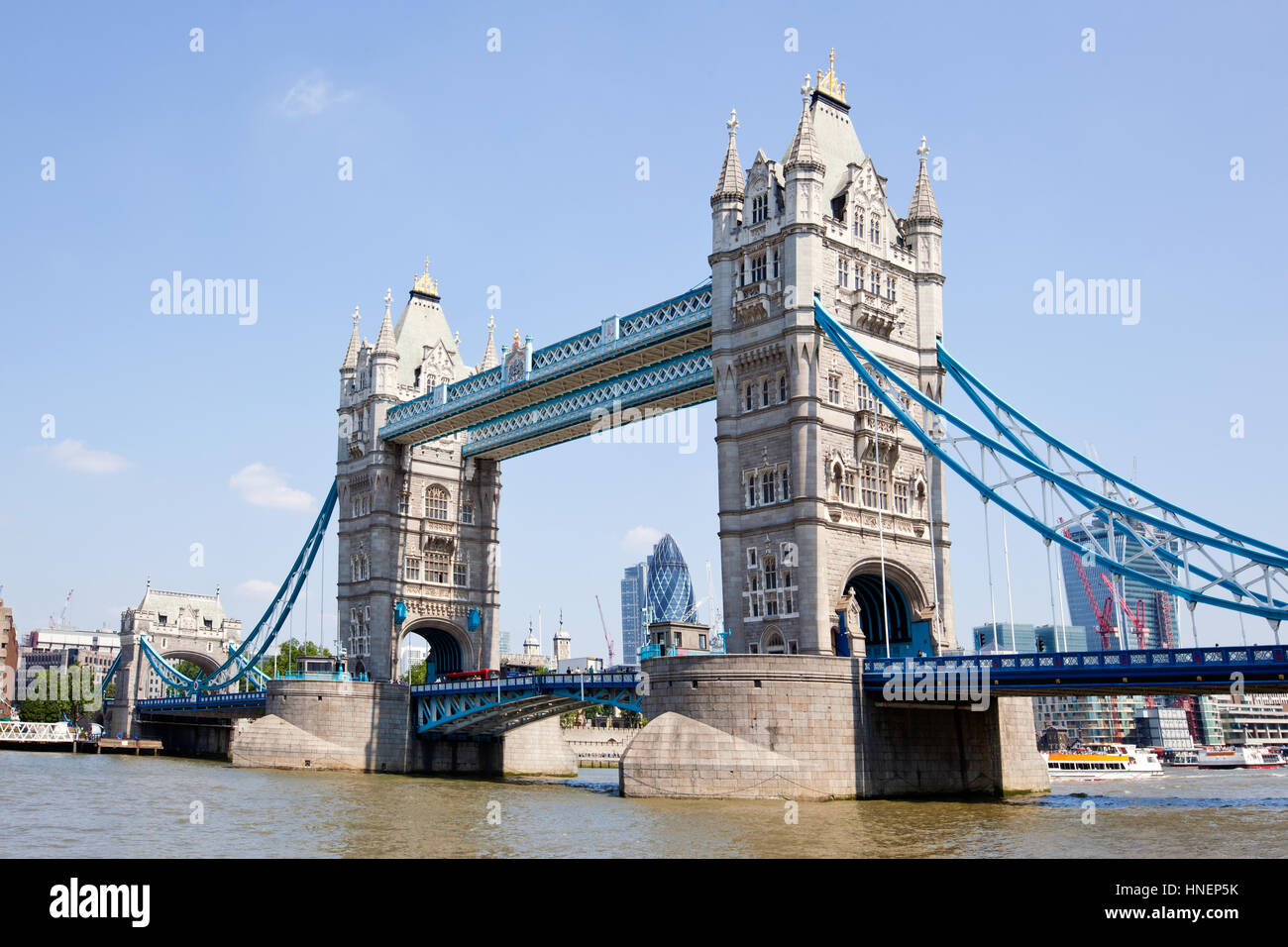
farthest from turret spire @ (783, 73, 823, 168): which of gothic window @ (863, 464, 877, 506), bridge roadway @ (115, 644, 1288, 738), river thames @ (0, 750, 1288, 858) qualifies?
river thames @ (0, 750, 1288, 858)

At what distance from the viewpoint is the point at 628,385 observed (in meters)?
65.3

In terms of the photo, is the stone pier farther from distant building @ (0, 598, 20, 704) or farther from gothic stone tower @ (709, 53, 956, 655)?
distant building @ (0, 598, 20, 704)

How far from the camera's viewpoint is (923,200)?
58.4 metres

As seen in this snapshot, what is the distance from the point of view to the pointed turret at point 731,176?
56344 mm

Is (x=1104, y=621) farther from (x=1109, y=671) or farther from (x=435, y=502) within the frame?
(x=1109, y=671)

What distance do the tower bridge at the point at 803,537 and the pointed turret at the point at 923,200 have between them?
0.51 feet

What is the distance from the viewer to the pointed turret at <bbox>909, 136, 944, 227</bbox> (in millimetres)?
58188

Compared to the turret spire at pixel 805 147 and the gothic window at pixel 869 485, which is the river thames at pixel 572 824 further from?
the turret spire at pixel 805 147

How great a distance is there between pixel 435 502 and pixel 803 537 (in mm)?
37665

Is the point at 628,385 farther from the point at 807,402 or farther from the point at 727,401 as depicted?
the point at 807,402

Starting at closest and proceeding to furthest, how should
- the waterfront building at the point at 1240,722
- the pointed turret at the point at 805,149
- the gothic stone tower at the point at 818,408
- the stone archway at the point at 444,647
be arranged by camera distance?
the gothic stone tower at the point at 818,408
the pointed turret at the point at 805,149
the stone archway at the point at 444,647
the waterfront building at the point at 1240,722

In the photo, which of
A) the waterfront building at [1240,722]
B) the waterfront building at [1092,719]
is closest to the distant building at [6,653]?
the waterfront building at [1092,719]
